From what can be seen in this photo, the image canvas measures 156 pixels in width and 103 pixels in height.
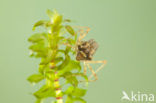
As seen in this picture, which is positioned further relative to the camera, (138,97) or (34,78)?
(138,97)

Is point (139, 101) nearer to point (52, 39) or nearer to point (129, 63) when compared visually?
point (129, 63)

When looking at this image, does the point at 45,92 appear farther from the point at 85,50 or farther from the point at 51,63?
the point at 85,50

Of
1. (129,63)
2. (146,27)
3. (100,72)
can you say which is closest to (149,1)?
(146,27)

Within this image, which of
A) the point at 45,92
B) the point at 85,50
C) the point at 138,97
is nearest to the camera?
the point at 45,92

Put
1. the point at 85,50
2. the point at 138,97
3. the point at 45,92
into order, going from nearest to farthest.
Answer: the point at 45,92 → the point at 85,50 → the point at 138,97

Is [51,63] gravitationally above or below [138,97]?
below

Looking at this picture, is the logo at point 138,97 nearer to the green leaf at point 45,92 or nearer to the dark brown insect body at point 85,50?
the dark brown insect body at point 85,50

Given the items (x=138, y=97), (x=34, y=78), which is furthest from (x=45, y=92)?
(x=138, y=97)
